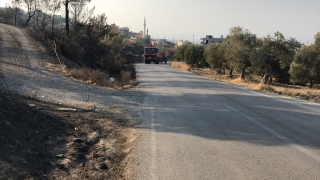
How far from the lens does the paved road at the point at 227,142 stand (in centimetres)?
563

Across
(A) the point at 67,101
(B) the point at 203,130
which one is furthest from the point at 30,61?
(B) the point at 203,130

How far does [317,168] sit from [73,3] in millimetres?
34383

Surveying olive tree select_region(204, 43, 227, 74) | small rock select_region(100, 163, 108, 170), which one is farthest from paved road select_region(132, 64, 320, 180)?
olive tree select_region(204, 43, 227, 74)

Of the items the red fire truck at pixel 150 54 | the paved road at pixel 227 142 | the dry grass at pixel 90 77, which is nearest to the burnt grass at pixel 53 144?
the paved road at pixel 227 142

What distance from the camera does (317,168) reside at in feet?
19.0

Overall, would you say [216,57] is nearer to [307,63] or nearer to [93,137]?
[307,63]

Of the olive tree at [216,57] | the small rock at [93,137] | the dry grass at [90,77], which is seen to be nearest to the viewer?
the small rock at [93,137]

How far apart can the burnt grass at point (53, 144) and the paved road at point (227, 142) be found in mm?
649

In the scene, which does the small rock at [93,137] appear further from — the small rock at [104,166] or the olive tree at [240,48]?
the olive tree at [240,48]

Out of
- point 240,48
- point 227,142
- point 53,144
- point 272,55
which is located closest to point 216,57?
point 240,48

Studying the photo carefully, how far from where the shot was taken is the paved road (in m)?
5.63

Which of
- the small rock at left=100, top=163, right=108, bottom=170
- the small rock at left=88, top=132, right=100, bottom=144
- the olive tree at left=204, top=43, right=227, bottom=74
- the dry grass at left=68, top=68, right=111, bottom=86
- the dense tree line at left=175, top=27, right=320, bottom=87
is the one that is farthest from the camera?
the olive tree at left=204, top=43, right=227, bottom=74

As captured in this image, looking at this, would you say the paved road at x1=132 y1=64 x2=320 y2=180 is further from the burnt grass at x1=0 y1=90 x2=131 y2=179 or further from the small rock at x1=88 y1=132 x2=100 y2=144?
the small rock at x1=88 y1=132 x2=100 y2=144

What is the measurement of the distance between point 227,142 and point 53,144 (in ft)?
12.7
